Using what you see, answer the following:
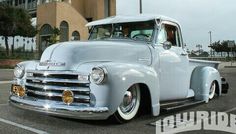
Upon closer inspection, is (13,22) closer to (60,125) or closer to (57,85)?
(60,125)

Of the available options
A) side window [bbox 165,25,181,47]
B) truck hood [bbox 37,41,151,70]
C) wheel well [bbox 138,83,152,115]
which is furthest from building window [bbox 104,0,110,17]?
wheel well [bbox 138,83,152,115]

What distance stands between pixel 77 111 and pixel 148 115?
2027 millimetres

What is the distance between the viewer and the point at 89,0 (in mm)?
67312

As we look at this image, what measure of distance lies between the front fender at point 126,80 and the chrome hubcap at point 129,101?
229 millimetres

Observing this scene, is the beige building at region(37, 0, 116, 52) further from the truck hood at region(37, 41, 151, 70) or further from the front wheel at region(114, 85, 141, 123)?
the front wheel at region(114, 85, 141, 123)

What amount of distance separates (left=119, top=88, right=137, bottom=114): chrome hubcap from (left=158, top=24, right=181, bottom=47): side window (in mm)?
1506

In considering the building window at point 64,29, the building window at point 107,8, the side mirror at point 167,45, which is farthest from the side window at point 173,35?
the building window at point 107,8

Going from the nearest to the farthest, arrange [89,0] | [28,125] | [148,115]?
1. [28,125]
2. [148,115]
3. [89,0]

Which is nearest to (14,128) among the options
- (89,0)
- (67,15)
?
(67,15)

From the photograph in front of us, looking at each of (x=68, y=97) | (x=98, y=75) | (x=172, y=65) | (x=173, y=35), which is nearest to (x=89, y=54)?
(x=98, y=75)

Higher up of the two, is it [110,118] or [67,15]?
[67,15]

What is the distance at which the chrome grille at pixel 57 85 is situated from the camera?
6590 millimetres

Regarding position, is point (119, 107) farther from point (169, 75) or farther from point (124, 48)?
point (169, 75)

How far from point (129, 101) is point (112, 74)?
0.83 metres
